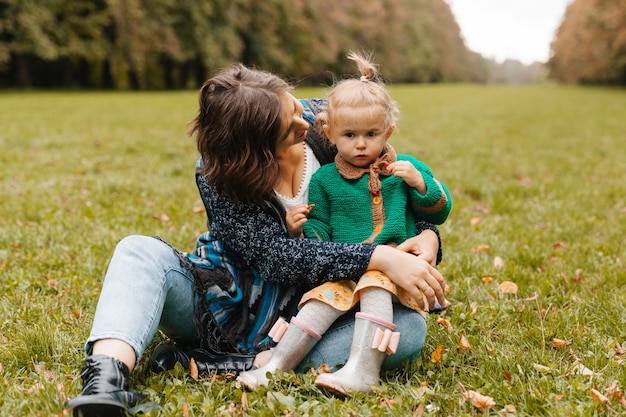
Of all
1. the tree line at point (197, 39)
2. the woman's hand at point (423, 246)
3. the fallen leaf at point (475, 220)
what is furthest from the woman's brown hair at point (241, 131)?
the tree line at point (197, 39)

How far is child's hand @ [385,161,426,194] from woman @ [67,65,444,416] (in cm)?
24

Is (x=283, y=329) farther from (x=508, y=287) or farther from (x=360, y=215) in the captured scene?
(x=508, y=287)

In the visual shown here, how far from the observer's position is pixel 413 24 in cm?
6500

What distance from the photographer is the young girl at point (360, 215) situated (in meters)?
2.29

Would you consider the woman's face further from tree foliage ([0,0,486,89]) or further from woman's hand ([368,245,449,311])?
tree foliage ([0,0,486,89])

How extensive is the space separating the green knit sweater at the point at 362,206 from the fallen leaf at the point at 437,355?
522 millimetres

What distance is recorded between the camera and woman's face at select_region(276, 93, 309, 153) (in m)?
2.43

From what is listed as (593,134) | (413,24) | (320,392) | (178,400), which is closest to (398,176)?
(320,392)

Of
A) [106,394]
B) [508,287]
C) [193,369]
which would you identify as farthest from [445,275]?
[106,394]

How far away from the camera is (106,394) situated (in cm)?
196

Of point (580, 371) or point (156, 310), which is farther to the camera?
point (580, 371)

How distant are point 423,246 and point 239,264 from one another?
786mm

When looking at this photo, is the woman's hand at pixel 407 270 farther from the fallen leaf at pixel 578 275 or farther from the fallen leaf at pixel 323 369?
the fallen leaf at pixel 578 275

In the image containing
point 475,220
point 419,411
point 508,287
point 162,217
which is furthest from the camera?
point 475,220
